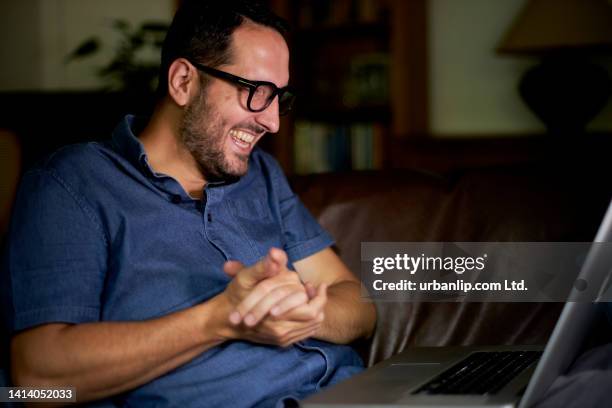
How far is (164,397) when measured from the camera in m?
1.25

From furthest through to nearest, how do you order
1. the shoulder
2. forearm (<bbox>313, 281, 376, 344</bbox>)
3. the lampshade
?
the lampshade
forearm (<bbox>313, 281, 376, 344</bbox>)
the shoulder

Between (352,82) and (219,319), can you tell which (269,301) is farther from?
(352,82)

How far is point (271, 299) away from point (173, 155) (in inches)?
20.2

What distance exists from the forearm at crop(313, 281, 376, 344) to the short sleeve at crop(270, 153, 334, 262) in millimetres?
99

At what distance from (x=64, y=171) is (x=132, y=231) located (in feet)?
0.49

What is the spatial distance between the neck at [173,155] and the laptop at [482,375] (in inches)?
19.1

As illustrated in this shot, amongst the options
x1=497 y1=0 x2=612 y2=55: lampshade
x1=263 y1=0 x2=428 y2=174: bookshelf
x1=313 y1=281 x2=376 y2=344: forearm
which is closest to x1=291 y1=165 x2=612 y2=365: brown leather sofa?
x1=313 y1=281 x2=376 y2=344: forearm

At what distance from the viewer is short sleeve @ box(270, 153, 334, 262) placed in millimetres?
1596

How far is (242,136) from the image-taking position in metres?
1.53

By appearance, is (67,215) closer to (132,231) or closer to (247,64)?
(132,231)

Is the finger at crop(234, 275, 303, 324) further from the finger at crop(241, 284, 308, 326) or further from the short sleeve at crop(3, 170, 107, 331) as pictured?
the short sleeve at crop(3, 170, 107, 331)

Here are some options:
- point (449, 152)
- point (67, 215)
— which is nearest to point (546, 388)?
point (67, 215)

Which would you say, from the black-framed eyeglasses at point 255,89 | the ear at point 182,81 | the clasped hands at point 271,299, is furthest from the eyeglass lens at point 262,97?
the clasped hands at point 271,299

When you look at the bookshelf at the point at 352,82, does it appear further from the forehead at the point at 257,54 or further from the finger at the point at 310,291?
the finger at the point at 310,291
